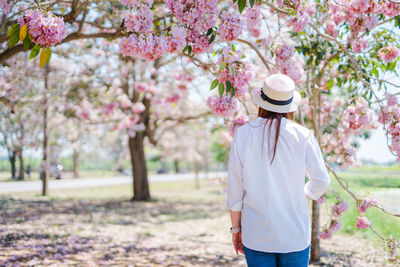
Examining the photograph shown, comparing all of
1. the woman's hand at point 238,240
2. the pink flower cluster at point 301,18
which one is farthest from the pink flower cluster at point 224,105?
the woman's hand at point 238,240

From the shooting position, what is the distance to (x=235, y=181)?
1690mm

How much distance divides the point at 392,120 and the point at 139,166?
8197 millimetres

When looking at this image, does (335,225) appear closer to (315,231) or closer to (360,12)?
(315,231)

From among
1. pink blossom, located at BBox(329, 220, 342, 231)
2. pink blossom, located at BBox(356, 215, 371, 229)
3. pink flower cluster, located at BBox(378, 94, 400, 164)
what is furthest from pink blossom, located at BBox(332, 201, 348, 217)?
pink flower cluster, located at BBox(378, 94, 400, 164)

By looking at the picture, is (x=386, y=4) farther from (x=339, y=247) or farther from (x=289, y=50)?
(x=339, y=247)

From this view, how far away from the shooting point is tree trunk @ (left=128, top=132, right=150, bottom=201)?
10.2 meters

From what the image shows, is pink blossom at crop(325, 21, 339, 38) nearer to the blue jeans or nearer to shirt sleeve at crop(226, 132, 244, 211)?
shirt sleeve at crop(226, 132, 244, 211)

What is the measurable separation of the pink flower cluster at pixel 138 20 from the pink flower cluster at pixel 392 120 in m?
2.07

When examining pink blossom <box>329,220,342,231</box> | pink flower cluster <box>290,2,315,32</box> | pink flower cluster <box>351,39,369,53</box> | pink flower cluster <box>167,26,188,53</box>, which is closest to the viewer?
pink flower cluster <box>167,26,188,53</box>

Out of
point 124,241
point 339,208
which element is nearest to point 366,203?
point 339,208

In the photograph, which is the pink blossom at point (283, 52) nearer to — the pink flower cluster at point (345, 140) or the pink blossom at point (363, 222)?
the pink flower cluster at point (345, 140)

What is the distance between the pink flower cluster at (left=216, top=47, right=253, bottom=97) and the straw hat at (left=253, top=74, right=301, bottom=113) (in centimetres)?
60

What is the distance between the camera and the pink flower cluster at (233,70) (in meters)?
2.34

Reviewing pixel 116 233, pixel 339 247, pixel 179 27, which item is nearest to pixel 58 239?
pixel 116 233
